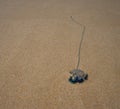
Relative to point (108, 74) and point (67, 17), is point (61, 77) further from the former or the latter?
point (67, 17)

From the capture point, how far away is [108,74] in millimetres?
1558

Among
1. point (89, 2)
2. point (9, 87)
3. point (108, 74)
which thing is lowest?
point (9, 87)

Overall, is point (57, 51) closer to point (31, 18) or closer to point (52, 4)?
point (31, 18)

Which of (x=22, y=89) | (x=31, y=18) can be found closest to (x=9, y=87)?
(x=22, y=89)

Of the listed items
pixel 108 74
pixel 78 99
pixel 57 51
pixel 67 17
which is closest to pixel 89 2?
pixel 67 17

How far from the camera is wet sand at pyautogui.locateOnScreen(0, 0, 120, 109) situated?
1.36 meters

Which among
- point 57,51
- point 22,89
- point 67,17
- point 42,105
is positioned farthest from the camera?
point 67,17

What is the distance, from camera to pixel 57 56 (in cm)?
183

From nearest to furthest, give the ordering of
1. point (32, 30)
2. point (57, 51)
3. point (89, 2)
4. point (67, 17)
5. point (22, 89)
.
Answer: point (22, 89)
point (57, 51)
point (32, 30)
point (67, 17)
point (89, 2)

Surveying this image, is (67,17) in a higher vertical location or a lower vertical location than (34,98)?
higher

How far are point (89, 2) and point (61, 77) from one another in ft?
6.67

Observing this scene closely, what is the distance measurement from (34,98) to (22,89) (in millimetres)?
152

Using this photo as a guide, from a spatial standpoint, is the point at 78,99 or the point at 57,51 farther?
the point at 57,51

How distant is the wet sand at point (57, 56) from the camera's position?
136cm
